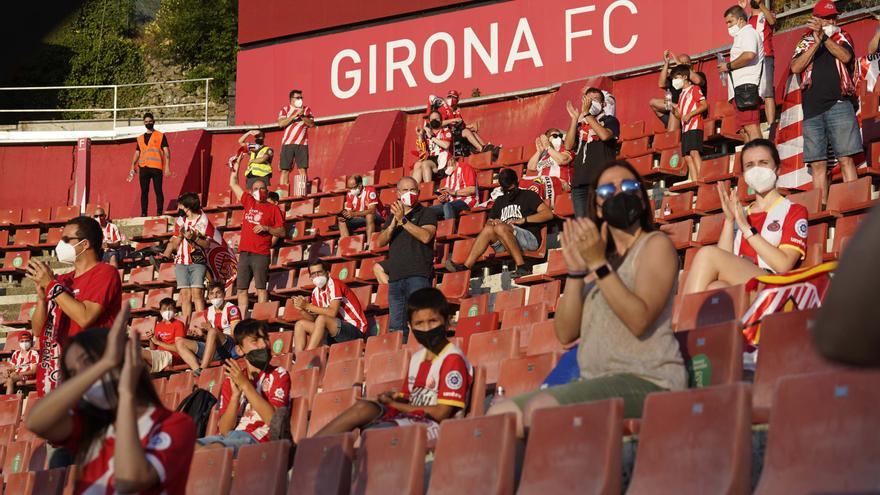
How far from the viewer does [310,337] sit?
9.86 meters

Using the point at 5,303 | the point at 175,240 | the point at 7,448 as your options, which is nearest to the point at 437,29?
the point at 175,240

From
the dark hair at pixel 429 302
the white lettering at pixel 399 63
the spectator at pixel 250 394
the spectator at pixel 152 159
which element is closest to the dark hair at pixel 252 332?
the spectator at pixel 250 394

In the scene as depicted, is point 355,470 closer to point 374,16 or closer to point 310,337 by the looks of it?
point 310,337

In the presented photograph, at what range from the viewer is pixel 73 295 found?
4.98 m

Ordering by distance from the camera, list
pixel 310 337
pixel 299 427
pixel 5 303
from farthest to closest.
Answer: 1. pixel 5 303
2. pixel 310 337
3. pixel 299 427

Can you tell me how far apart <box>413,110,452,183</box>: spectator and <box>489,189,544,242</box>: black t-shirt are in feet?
10.0

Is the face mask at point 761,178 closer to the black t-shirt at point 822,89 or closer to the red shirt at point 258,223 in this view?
the black t-shirt at point 822,89

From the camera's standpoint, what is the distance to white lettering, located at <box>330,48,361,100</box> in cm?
1798

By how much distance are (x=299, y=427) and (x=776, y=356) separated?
2885 millimetres

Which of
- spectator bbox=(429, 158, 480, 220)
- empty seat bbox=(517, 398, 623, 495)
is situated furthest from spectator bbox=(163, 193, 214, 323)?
empty seat bbox=(517, 398, 623, 495)

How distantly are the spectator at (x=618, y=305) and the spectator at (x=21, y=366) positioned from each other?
9.27 meters

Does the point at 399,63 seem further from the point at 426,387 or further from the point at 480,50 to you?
the point at 426,387

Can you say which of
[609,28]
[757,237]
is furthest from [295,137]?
[757,237]

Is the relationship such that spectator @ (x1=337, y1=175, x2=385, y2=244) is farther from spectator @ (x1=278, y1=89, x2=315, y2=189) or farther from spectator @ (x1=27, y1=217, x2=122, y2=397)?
spectator @ (x1=27, y1=217, x2=122, y2=397)
